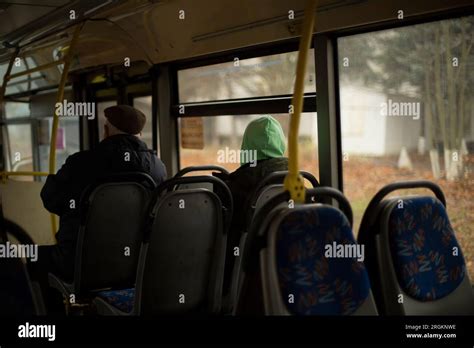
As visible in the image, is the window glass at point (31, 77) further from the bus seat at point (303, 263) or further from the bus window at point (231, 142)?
the bus seat at point (303, 263)

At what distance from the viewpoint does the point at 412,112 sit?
2668mm

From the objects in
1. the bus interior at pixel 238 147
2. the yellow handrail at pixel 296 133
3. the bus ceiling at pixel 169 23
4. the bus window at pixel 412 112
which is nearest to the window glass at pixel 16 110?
the bus interior at pixel 238 147

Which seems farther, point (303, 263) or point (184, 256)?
point (184, 256)

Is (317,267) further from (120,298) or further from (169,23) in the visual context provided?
(169,23)

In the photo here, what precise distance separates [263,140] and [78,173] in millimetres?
913

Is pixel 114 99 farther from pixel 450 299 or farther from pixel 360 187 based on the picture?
pixel 450 299

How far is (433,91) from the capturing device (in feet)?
8.40

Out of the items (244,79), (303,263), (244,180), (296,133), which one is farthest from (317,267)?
(244,79)

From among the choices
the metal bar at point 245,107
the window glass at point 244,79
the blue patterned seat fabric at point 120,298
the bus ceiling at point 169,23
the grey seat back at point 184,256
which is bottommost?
the blue patterned seat fabric at point 120,298

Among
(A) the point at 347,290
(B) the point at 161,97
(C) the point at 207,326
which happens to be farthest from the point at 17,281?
(B) the point at 161,97

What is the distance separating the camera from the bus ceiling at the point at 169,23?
8.54ft

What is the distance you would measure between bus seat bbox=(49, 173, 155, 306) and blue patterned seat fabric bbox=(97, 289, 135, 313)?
123 millimetres

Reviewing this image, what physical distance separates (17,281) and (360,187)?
60.8 inches

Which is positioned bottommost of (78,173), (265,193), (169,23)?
(265,193)
